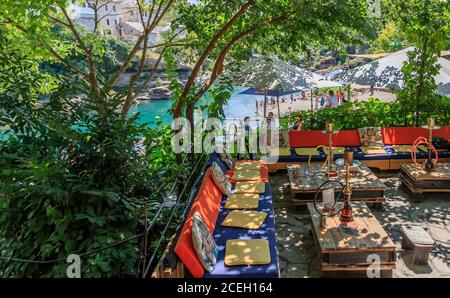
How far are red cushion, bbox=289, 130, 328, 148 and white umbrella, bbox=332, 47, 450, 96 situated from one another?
5.52ft

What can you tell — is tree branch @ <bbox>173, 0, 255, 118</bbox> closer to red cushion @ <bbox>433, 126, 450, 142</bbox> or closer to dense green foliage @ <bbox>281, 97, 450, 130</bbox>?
dense green foliage @ <bbox>281, 97, 450, 130</bbox>

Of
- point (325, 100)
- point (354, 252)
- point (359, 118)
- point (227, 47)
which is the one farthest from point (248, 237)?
point (325, 100)

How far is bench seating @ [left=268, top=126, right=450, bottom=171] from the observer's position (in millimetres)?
9227

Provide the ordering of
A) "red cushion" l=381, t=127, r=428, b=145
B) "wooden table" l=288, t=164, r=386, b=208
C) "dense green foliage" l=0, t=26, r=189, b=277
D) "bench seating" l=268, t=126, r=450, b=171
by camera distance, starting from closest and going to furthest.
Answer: "dense green foliage" l=0, t=26, r=189, b=277, "wooden table" l=288, t=164, r=386, b=208, "bench seating" l=268, t=126, r=450, b=171, "red cushion" l=381, t=127, r=428, b=145

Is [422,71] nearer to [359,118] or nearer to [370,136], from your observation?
[359,118]

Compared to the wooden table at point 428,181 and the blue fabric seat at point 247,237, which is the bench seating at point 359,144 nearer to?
the wooden table at point 428,181

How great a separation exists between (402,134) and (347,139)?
1473mm

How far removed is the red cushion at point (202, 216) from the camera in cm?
398

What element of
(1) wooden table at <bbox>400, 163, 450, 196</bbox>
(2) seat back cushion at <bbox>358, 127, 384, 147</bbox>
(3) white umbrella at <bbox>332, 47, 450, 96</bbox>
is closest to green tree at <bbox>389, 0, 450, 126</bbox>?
(3) white umbrella at <bbox>332, 47, 450, 96</bbox>

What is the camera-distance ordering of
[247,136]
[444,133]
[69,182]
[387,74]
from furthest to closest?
[387,74], [247,136], [444,133], [69,182]

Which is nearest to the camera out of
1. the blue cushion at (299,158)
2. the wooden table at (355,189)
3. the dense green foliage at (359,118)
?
the wooden table at (355,189)

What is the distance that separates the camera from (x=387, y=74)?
10.1 metres

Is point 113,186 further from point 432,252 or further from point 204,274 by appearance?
point 432,252

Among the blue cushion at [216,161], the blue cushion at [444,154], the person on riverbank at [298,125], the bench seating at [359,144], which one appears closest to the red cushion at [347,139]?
the bench seating at [359,144]
